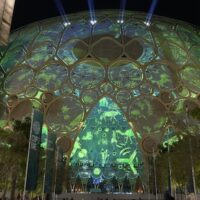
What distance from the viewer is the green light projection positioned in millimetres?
46438

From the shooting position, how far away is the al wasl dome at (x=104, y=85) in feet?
150

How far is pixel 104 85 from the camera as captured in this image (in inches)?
1870

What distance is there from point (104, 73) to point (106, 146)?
11281 mm

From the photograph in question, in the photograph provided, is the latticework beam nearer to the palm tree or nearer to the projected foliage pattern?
the palm tree

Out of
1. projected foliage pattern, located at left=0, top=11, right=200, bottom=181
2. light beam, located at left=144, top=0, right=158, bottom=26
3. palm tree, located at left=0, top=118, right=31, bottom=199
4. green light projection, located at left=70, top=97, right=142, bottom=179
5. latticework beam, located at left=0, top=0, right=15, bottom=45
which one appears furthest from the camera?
green light projection, located at left=70, top=97, right=142, bottom=179

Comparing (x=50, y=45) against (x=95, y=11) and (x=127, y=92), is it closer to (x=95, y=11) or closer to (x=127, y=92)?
(x=95, y=11)

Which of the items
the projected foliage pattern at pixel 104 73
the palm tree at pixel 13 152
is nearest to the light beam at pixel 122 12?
the projected foliage pattern at pixel 104 73

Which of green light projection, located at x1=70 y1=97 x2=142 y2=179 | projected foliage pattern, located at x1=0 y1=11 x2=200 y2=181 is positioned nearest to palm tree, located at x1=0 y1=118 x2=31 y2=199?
projected foliage pattern, located at x1=0 y1=11 x2=200 y2=181

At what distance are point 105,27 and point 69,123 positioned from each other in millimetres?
15485

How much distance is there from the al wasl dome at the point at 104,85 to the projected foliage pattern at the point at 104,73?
15 centimetres

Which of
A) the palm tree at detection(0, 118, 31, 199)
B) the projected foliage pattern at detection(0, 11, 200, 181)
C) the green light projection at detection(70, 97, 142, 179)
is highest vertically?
the projected foliage pattern at detection(0, 11, 200, 181)

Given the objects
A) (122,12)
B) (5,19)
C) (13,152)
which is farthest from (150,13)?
(5,19)

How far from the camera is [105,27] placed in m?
45.9

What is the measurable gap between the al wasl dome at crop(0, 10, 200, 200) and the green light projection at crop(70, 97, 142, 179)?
153 mm
